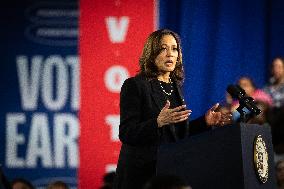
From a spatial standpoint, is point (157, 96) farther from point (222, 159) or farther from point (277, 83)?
point (277, 83)

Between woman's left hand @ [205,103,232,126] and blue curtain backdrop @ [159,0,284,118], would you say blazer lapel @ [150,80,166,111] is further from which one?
blue curtain backdrop @ [159,0,284,118]

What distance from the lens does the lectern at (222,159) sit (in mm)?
2582

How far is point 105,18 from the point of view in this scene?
278 inches

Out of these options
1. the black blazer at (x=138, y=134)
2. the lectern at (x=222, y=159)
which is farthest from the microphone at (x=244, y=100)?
the black blazer at (x=138, y=134)

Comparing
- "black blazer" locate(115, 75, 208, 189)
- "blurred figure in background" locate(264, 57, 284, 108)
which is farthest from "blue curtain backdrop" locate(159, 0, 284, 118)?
"black blazer" locate(115, 75, 208, 189)

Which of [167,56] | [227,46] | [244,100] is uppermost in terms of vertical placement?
[167,56]

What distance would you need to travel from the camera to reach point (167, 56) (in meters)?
3.01

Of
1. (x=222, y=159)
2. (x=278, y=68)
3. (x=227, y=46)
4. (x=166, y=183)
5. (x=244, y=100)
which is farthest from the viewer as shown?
(x=227, y=46)

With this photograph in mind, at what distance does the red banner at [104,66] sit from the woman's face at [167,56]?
12.9ft

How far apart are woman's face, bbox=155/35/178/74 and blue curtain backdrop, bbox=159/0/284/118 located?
3839 mm

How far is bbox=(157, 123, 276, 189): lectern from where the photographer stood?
2582 millimetres

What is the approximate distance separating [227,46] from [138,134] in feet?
13.9

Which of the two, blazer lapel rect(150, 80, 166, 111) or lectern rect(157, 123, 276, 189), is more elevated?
blazer lapel rect(150, 80, 166, 111)

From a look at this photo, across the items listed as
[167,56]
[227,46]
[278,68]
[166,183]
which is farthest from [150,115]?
[227,46]
